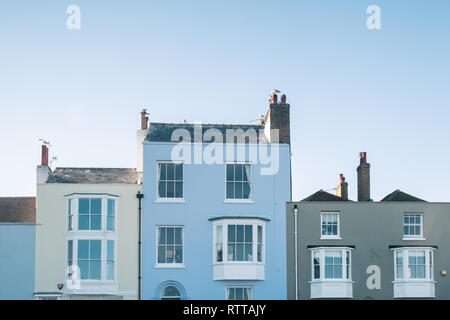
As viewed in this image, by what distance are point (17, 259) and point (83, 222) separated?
3.36 meters

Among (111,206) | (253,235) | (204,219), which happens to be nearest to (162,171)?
(111,206)

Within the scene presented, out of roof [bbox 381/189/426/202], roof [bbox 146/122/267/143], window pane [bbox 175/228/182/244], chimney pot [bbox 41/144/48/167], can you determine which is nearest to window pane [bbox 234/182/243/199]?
roof [bbox 146/122/267/143]

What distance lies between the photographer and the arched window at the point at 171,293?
31.7 meters

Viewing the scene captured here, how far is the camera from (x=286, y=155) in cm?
3312

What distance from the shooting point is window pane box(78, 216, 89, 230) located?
104 feet

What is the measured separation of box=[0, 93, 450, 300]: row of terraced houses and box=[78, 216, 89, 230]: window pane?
0.04 m

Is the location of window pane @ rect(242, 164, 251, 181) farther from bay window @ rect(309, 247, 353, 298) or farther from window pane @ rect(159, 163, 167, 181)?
bay window @ rect(309, 247, 353, 298)

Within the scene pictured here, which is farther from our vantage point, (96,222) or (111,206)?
(111,206)

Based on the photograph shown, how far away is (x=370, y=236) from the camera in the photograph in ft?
112

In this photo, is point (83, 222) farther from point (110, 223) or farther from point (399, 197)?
point (399, 197)

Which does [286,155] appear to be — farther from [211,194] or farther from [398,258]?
[398,258]

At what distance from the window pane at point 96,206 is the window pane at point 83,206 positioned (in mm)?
220
